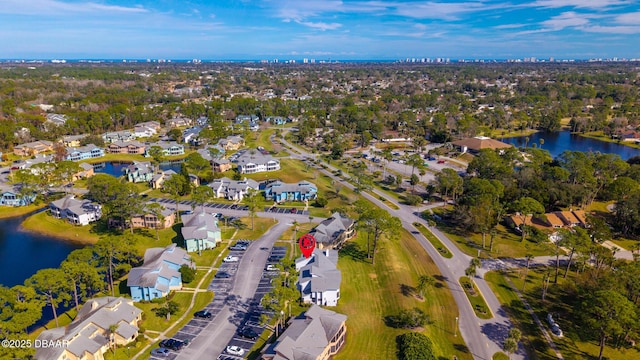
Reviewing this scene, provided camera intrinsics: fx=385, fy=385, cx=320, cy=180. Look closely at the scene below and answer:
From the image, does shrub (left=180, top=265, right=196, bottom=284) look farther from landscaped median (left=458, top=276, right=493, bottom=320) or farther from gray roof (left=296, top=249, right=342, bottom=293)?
landscaped median (left=458, top=276, right=493, bottom=320)

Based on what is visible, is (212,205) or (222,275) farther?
(212,205)

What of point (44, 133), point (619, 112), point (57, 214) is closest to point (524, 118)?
point (619, 112)

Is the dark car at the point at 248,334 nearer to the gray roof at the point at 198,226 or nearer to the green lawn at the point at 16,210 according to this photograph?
the gray roof at the point at 198,226

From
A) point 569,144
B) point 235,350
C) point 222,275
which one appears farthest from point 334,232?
point 569,144

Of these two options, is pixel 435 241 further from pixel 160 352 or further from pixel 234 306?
pixel 160 352

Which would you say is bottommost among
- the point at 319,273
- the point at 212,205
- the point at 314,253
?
the point at 212,205

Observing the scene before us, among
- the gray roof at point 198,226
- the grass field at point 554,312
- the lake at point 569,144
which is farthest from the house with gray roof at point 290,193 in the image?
the lake at point 569,144

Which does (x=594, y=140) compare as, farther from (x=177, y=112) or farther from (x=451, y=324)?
(x=177, y=112)
